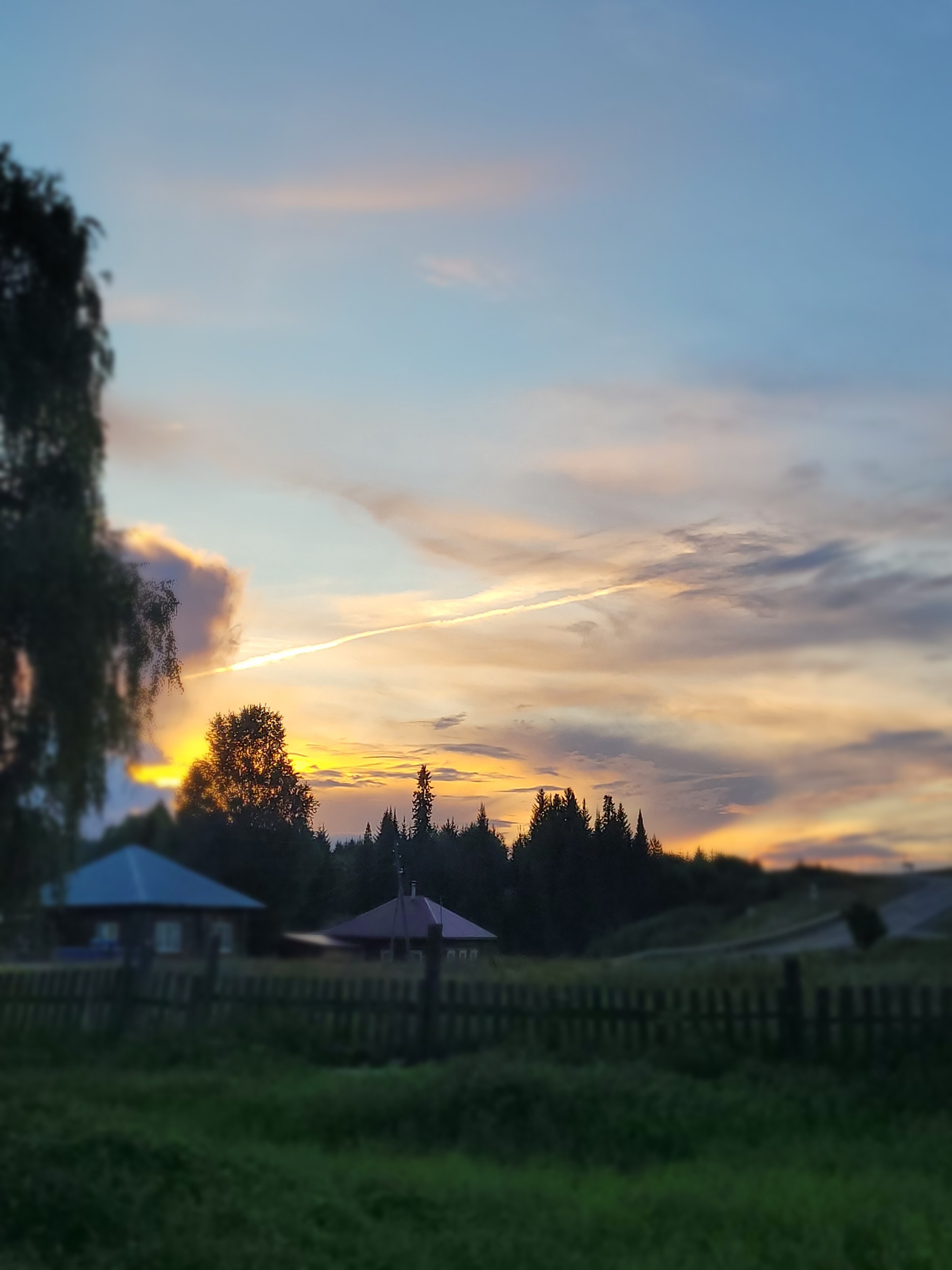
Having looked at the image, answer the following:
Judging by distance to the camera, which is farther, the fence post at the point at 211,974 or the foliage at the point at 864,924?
the foliage at the point at 864,924

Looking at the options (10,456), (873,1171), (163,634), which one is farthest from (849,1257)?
(163,634)

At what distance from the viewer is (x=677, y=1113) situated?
448 inches

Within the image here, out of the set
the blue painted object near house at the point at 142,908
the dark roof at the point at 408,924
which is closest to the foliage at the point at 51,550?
the blue painted object near house at the point at 142,908

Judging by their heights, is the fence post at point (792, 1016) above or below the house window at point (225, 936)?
below

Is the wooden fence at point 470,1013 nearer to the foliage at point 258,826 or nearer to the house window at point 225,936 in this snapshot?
the house window at point 225,936

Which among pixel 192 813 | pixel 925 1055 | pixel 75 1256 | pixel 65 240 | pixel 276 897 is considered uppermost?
pixel 65 240

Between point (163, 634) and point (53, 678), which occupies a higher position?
point (163, 634)

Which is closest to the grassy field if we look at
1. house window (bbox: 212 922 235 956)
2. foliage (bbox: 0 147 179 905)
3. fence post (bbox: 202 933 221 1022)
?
fence post (bbox: 202 933 221 1022)

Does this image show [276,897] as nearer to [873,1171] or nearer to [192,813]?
[192,813]

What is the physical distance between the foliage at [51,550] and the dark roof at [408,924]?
→ 3.09m

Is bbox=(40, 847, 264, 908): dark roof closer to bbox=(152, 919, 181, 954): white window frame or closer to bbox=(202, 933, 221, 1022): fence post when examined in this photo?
bbox=(152, 919, 181, 954): white window frame

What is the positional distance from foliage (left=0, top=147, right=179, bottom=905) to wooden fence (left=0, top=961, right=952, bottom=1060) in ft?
7.44

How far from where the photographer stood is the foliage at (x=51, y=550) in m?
9.57

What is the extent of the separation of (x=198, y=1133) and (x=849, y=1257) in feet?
19.1
